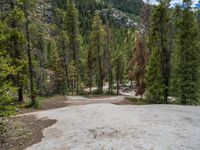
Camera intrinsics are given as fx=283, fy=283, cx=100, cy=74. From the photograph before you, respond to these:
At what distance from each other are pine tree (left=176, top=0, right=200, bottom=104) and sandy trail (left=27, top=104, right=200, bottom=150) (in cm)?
1240

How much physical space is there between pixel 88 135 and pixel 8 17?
15.1 m

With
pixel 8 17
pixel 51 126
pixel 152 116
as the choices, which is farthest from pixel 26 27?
pixel 152 116

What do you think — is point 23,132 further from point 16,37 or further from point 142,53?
point 142,53

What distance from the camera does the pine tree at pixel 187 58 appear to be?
32.0 metres

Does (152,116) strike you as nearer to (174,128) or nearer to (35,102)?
(174,128)

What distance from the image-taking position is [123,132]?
14.8 m

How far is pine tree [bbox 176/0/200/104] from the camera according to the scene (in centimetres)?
3197

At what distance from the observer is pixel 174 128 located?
1538 centimetres

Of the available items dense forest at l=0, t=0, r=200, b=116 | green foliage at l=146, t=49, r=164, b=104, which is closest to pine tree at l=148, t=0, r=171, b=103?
dense forest at l=0, t=0, r=200, b=116

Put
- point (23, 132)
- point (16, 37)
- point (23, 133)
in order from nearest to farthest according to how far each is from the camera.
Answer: point (23, 133)
point (23, 132)
point (16, 37)

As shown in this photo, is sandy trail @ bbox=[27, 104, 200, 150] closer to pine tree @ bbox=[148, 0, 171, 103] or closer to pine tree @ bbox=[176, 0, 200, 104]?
pine tree @ bbox=[176, 0, 200, 104]

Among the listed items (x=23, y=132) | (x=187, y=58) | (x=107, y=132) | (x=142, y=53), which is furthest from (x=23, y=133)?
(x=142, y=53)

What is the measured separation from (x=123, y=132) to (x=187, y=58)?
2033 centimetres

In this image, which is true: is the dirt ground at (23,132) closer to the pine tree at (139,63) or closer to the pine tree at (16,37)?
the pine tree at (16,37)
